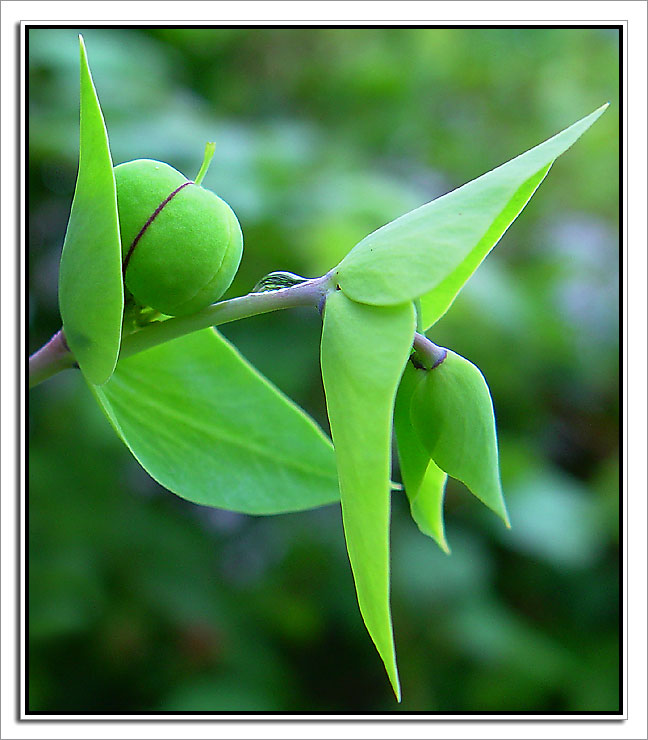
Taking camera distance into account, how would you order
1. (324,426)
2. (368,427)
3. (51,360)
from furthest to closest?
(324,426)
(51,360)
(368,427)

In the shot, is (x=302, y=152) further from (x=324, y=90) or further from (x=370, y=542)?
(x=370, y=542)

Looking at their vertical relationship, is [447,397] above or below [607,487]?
above

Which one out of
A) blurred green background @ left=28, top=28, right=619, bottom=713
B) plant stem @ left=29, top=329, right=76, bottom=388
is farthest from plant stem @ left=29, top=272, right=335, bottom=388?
blurred green background @ left=28, top=28, right=619, bottom=713

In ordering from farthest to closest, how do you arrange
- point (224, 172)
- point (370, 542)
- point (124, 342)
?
point (224, 172) → point (124, 342) → point (370, 542)

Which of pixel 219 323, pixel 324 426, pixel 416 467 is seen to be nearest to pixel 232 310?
pixel 219 323

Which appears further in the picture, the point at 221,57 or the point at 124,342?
the point at 221,57

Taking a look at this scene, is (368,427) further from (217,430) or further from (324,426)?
(324,426)

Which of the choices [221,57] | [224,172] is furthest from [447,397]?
[221,57]
